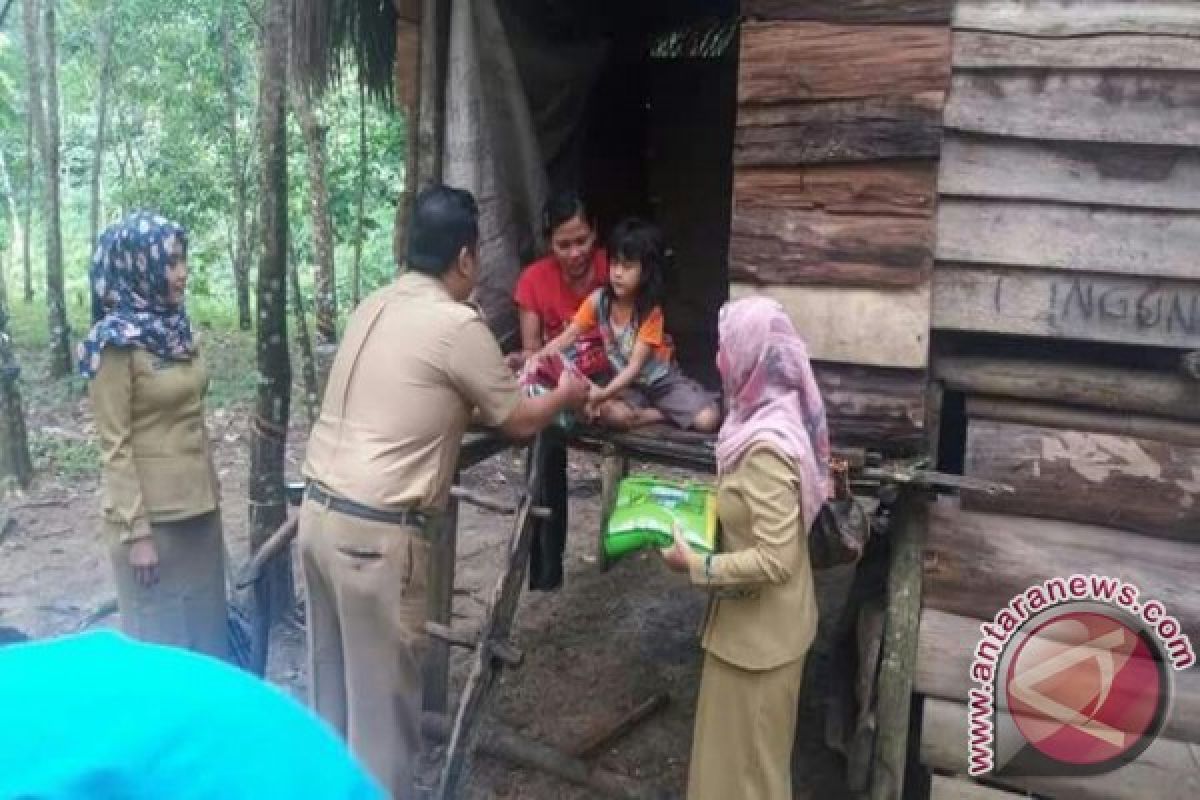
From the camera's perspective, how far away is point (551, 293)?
15.2 feet

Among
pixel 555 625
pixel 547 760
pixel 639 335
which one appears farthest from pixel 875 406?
pixel 555 625

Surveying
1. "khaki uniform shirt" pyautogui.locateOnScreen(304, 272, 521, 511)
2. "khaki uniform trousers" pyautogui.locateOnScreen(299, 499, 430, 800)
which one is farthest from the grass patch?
"khaki uniform shirt" pyautogui.locateOnScreen(304, 272, 521, 511)

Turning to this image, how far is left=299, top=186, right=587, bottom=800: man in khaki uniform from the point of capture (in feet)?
11.3

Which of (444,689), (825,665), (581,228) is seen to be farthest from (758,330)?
(825,665)

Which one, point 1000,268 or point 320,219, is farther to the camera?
point 320,219

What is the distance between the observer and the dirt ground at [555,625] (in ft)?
16.4

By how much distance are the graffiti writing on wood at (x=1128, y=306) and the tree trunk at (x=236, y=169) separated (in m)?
10.4

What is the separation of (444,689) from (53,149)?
779 cm

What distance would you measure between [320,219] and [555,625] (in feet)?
8.70

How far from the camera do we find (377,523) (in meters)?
3.50

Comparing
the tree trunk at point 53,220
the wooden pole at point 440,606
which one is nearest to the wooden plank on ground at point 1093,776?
the wooden pole at point 440,606

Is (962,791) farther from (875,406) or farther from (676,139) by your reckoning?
(676,139)

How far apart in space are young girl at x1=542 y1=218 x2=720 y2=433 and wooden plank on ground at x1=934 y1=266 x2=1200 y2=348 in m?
1.02

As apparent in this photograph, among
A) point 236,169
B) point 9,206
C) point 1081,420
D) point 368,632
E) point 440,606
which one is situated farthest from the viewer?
point 9,206
